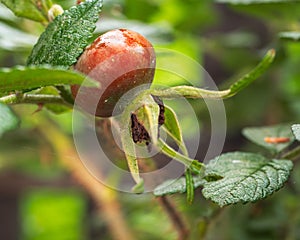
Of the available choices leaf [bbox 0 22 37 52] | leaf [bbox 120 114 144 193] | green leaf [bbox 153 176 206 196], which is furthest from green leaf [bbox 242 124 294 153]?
leaf [bbox 0 22 37 52]

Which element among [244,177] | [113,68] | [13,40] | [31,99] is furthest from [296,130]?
[13,40]

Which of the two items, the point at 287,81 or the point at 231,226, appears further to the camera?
the point at 287,81

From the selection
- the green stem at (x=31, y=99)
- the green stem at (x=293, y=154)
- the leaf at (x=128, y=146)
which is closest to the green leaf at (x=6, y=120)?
the green stem at (x=31, y=99)

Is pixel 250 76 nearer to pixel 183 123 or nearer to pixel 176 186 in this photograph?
pixel 176 186

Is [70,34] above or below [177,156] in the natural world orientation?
above

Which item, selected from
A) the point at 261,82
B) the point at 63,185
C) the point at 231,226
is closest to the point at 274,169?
the point at 231,226

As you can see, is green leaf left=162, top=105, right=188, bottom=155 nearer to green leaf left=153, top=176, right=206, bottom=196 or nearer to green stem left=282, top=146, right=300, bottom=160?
green leaf left=153, top=176, right=206, bottom=196

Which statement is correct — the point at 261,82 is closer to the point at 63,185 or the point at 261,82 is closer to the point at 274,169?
the point at 274,169
